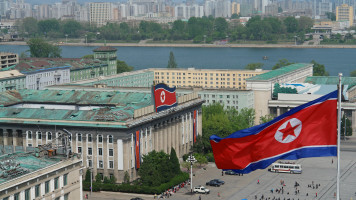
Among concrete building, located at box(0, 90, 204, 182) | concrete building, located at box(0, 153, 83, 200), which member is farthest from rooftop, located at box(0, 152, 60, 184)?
concrete building, located at box(0, 90, 204, 182)

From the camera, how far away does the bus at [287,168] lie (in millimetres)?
55469

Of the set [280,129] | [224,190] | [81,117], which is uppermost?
[280,129]

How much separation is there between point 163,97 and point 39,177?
25872 millimetres

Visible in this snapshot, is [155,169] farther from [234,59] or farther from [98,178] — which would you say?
[234,59]

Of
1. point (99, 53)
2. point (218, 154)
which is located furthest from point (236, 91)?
point (218, 154)

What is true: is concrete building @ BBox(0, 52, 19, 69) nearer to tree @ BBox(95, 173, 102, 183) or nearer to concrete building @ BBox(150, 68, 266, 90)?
concrete building @ BBox(150, 68, 266, 90)

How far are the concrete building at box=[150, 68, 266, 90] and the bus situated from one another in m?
36.6

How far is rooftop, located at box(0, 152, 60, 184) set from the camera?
93.7 ft

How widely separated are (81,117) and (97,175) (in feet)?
13.7

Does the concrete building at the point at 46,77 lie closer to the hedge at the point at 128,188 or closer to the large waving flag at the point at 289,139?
the hedge at the point at 128,188

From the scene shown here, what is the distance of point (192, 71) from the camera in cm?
9562

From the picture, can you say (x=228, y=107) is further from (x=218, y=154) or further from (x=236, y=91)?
(x=218, y=154)

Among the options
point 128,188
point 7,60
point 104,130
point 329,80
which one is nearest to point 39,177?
point 128,188

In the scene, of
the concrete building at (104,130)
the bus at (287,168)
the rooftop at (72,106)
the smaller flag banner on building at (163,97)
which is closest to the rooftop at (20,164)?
the concrete building at (104,130)
